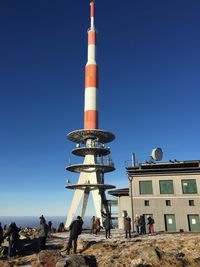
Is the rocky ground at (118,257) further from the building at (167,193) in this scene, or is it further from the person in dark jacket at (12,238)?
the building at (167,193)

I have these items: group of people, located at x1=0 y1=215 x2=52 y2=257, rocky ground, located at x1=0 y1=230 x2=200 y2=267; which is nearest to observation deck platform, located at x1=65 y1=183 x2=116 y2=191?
rocky ground, located at x1=0 y1=230 x2=200 y2=267

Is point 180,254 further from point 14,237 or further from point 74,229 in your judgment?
point 14,237

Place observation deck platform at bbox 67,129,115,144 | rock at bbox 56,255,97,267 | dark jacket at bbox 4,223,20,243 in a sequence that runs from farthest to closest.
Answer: observation deck platform at bbox 67,129,115,144
dark jacket at bbox 4,223,20,243
rock at bbox 56,255,97,267

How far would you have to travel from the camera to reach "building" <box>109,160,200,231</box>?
3253 cm

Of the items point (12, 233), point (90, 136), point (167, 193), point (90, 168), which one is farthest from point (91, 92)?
point (12, 233)

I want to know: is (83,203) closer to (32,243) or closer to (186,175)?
(186,175)

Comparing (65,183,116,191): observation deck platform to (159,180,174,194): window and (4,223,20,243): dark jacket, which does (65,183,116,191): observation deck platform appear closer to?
(159,180,174,194): window

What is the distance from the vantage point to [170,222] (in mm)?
32781

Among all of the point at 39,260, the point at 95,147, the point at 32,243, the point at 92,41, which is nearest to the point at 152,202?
the point at 95,147

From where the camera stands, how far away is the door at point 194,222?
104 feet

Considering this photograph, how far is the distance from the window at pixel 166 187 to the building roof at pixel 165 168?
48.4 inches

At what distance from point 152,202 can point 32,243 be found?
19.5 meters

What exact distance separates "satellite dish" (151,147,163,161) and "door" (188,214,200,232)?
825cm

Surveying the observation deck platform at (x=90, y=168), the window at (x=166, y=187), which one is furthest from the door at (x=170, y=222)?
the observation deck platform at (x=90, y=168)
